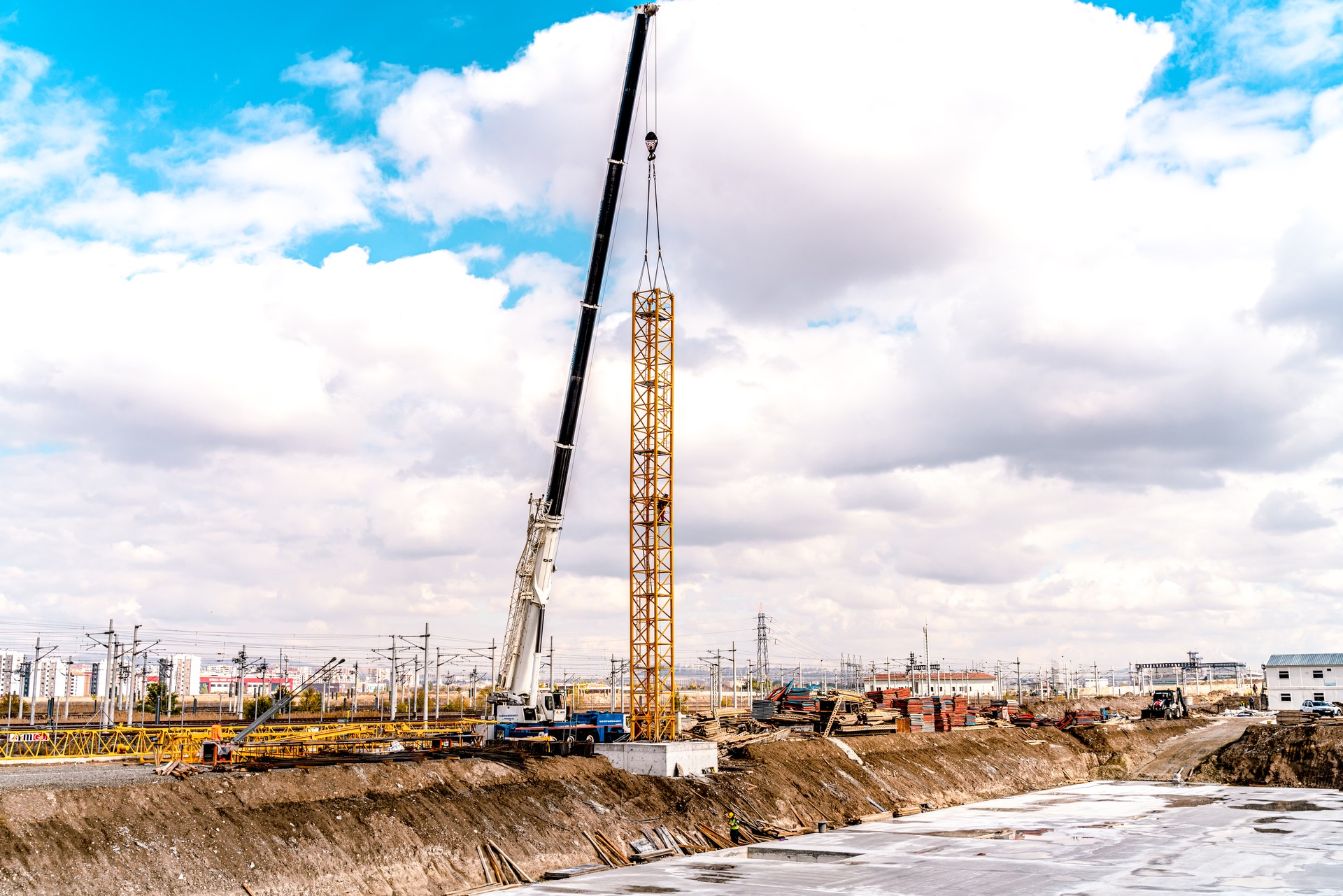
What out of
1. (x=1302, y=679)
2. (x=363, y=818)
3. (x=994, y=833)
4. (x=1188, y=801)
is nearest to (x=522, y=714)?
(x=363, y=818)

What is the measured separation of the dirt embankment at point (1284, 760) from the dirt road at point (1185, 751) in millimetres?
1611

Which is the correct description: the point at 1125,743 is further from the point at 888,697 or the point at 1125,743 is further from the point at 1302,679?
the point at 1302,679

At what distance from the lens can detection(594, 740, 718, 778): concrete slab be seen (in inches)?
1801

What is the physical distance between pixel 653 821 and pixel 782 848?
5.67 m

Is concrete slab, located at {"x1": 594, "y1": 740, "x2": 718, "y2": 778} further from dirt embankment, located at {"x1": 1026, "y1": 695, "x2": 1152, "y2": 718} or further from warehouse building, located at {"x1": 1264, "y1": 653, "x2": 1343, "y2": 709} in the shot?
warehouse building, located at {"x1": 1264, "y1": 653, "x2": 1343, "y2": 709}

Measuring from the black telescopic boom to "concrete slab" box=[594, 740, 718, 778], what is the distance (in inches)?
427

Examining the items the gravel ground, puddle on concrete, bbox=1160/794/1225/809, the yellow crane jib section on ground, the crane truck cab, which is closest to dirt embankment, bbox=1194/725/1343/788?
puddle on concrete, bbox=1160/794/1225/809

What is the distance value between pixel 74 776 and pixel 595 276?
2867cm

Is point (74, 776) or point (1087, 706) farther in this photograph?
point (1087, 706)

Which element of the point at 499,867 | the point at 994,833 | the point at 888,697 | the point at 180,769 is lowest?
the point at 994,833

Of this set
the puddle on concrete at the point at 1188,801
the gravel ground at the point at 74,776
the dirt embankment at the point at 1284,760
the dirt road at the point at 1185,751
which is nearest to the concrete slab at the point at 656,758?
the gravel ground at the point at 74,776

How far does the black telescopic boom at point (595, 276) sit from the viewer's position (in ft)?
155

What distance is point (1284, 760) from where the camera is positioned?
209 feet

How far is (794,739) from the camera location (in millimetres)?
56250
